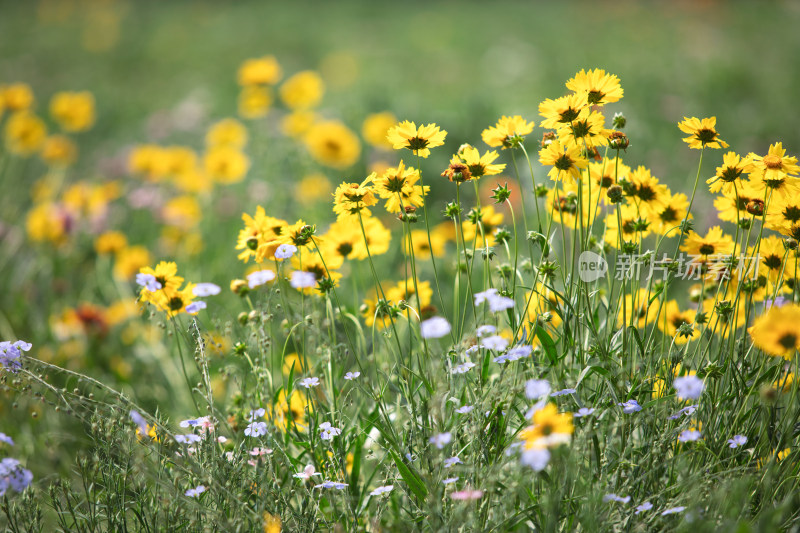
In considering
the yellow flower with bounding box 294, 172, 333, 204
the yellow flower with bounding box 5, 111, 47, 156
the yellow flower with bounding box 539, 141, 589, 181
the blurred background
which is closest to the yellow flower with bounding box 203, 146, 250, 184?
the blurred background

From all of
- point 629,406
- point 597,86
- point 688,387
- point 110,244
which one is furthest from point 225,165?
point 688,387

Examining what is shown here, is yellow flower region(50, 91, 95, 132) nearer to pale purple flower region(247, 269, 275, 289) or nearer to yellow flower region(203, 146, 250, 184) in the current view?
yellow flower region(203, 146, 250, 184)

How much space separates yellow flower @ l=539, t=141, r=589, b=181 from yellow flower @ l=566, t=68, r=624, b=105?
4.0 inches

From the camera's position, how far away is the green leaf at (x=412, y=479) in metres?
1.18

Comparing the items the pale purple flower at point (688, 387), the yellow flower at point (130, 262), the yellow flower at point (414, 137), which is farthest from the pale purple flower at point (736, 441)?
the yellow flower at point (130, 262)

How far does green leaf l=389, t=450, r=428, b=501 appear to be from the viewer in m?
1.18

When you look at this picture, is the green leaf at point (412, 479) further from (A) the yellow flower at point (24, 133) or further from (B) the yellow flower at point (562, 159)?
(A) the yellow flower at point (24, 133)

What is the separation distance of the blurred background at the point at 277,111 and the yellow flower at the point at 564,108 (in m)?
0.55

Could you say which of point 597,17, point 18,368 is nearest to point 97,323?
point 18,368

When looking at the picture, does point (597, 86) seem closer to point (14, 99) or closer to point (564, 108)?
point (564, 108)

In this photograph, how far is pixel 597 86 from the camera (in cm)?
125

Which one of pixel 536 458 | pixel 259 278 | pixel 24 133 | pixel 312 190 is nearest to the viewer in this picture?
pixel 536 458

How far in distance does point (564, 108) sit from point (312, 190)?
7.02 ft

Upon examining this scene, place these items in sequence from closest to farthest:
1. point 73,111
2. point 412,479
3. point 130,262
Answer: point 412,479 → point 130,262 → point 73,111
